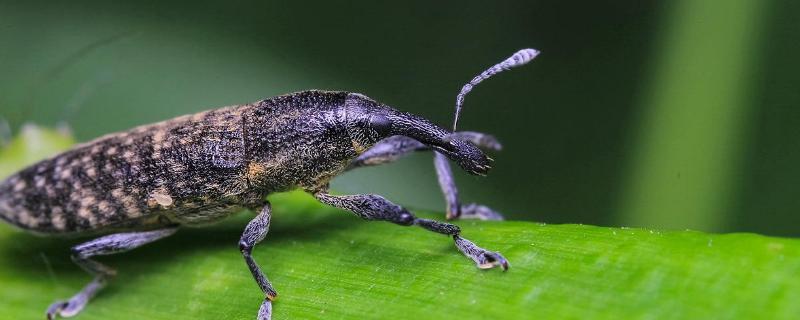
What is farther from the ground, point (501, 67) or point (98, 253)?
point (501, 67)

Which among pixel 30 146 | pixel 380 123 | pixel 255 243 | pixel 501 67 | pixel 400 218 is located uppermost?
pixel 501 67

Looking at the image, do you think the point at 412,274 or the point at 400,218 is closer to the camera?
the point at 412,274

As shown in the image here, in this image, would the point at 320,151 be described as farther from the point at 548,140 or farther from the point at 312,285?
the point at 548,140

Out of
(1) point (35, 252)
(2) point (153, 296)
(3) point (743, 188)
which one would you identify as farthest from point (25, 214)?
(3) point (743, 188)

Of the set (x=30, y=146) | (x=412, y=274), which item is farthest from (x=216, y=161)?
(x=30, y=146)

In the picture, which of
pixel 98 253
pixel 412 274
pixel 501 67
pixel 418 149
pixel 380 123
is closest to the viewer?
pixel 412 274

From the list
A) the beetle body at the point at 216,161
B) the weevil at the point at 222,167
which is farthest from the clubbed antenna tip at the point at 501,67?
the beetle body at the point at 216,161

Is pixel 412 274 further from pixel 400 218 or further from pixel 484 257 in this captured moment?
pixel 400 218

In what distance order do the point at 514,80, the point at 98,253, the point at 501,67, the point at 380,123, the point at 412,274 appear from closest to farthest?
the point at 412,274, the point at 501,67, the point at 380,123, the point at 98,253, the point at 514,80
